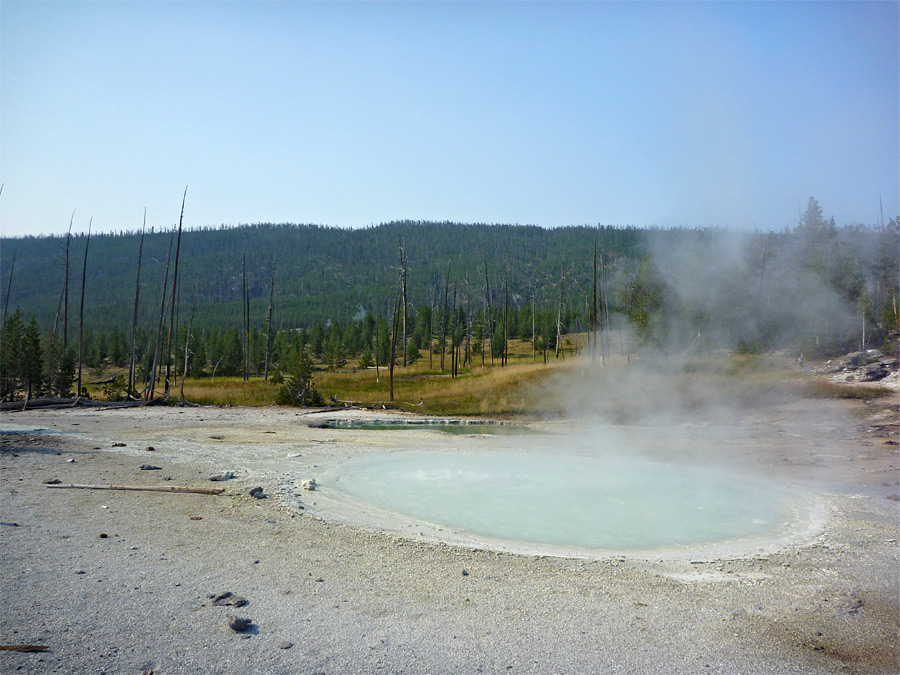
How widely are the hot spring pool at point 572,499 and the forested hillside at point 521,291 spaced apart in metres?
8.43

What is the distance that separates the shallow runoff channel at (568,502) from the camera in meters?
7.88

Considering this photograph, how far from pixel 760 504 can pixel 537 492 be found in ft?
13.6

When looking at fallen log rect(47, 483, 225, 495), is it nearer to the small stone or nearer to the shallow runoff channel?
the shallow runoff channel

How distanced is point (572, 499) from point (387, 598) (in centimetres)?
545

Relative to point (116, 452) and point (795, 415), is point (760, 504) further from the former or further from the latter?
point (116, 452)

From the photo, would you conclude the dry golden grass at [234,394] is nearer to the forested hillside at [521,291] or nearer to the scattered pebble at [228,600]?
the forested hillside at [521,291]

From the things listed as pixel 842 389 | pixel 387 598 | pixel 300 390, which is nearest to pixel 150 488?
pixel 387 598

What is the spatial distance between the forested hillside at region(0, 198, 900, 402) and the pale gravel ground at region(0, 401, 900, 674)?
1089cm

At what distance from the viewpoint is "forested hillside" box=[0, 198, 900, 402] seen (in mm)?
18875

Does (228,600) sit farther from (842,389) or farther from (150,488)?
(842,389)

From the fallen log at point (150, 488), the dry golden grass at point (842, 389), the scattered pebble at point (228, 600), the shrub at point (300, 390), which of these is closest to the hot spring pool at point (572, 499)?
the fallen log at point (150, 488)

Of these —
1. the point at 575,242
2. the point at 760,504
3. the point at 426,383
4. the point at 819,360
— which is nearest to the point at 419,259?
the point at 575,242

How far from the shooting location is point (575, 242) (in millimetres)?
184625

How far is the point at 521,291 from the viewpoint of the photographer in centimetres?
14825
